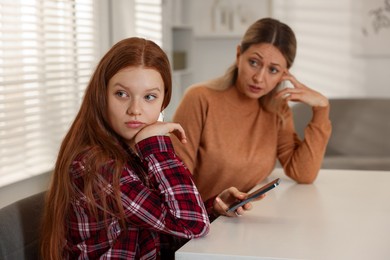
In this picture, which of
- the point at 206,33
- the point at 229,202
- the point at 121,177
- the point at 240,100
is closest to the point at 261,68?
the point at 240,100

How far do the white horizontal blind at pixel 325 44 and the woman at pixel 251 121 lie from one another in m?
2.91

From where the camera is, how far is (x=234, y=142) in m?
2.14

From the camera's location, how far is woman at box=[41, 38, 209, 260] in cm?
139

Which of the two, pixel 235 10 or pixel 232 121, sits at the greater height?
pixel 235 10

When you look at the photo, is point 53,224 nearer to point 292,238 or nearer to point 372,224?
point 292,238

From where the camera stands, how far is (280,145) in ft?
7.32

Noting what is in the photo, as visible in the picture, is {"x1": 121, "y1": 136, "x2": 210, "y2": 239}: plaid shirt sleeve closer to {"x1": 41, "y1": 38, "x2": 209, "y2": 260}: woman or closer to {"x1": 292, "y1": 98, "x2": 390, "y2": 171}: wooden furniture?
{"x1": 41, "y1": 38, "x2": 209, "y2": 260}: woman

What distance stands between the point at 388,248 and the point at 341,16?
388 cm

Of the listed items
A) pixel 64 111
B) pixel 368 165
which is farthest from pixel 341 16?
pixel 64 111

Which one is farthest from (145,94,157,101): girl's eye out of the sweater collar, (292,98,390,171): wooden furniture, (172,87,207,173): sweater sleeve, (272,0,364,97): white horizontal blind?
(272,0,364,97): white horizontal blind

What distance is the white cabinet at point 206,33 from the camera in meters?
4.82

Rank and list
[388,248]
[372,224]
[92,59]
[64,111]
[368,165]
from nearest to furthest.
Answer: [388,248], [372,224], [64,111], [92,59], [368,165]

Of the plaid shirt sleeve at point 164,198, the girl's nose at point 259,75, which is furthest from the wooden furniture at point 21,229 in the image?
the girl's nose at point 259,75

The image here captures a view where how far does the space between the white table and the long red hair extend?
9.4 inches
